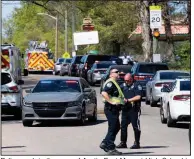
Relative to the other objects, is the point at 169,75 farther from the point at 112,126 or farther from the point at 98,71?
the point at 98,71

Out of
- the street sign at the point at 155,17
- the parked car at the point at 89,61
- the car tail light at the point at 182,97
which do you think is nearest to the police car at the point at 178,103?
the car tail light at the point at 182,97

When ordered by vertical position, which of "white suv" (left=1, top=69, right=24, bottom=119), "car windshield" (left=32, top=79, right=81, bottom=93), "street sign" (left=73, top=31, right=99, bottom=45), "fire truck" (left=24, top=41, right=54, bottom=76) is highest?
"street sign" (left=73, top=31, right=99, bottom=45)

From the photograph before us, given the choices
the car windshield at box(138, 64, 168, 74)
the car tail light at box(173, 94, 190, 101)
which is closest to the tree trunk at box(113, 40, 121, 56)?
the car windshield at box(138, 64, 168, 74)

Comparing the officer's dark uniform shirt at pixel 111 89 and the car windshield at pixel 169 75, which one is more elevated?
the officer's dark uniform shirt at pixel 111 89

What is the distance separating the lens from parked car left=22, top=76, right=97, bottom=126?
19.4 m

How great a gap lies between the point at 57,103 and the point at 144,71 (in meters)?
13.0

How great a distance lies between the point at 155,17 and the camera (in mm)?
34812

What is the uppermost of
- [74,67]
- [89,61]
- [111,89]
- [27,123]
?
[111,89]

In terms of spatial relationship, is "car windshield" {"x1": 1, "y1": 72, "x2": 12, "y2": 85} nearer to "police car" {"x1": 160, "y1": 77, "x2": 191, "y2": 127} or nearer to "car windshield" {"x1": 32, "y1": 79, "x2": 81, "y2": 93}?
"car windshield" {"x1": 32, "y1": 79, "x2": 81, "y2": 93}

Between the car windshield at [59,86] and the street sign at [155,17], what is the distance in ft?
47.8

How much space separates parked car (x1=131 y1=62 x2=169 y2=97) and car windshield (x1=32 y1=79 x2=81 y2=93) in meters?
10.4

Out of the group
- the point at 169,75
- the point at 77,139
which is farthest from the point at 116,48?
the point at 77,139

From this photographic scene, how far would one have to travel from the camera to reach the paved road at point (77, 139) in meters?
14.5

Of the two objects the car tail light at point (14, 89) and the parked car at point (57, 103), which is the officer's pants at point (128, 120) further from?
the car tail light at point (14, 89)
